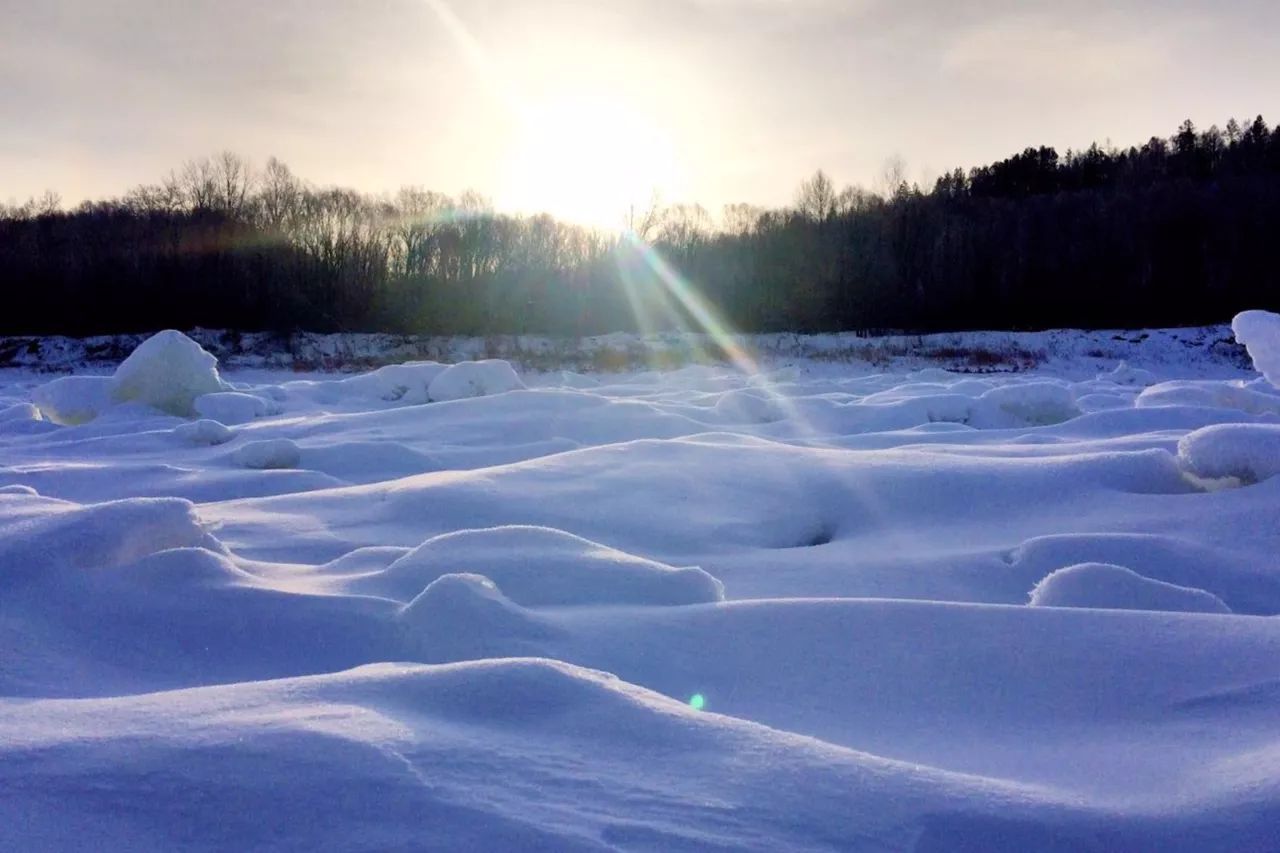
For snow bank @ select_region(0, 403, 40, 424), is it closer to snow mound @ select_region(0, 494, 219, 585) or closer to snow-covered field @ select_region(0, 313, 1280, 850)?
snow-covered field @ select_region(0, 313, 1280, 850)

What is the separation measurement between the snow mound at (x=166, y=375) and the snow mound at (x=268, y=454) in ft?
8.59

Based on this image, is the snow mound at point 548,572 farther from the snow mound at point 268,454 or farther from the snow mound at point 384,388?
the snow mound at point 384,388

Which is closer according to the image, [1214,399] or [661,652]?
[661,652]

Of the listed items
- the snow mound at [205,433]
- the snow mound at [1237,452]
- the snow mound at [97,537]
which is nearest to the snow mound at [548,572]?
the snow mound at [97,537]

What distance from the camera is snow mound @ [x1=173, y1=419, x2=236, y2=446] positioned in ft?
15.6

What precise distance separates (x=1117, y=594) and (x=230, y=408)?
5870mm

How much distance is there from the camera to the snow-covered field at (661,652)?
37.1 inches

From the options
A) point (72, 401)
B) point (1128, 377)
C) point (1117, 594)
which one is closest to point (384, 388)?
point (72, 401)

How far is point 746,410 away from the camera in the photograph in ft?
17.6

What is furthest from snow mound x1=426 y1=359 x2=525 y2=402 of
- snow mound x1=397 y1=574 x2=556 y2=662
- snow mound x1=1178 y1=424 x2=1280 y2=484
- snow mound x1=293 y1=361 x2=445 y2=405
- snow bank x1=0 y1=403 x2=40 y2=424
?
snow mound x1=397 y1=574 x2=556 y2=662

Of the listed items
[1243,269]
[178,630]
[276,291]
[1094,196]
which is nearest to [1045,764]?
[178,630]

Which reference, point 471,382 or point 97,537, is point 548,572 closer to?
point 97,537

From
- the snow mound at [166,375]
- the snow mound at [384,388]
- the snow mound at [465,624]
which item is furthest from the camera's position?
the snow mound at [384,388]

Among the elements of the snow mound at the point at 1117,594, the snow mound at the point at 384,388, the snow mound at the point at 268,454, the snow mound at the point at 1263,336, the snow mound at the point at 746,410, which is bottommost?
the snow mound at the point at 1117,594
